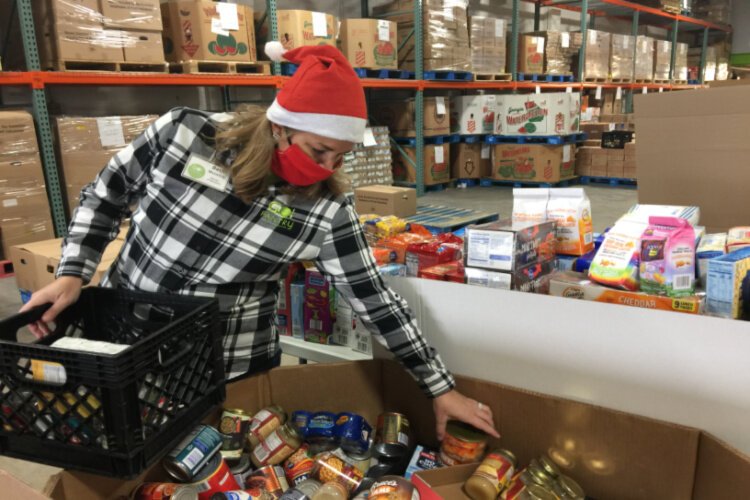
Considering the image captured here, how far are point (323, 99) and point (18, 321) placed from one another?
72 cm

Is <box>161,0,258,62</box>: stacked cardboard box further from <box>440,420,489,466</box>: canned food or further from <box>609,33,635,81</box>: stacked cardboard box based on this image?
<box>609,33,635,81</box>: stacked cardboard box

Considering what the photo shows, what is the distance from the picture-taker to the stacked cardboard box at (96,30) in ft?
12.7

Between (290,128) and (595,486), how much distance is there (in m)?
0.93

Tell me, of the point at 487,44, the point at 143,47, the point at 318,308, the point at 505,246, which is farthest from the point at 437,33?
the point at 505,246

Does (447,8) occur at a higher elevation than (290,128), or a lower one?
higher

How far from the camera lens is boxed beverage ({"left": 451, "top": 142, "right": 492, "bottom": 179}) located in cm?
755

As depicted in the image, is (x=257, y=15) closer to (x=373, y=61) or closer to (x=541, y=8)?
(x=373, y=61)

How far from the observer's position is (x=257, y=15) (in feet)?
17.7

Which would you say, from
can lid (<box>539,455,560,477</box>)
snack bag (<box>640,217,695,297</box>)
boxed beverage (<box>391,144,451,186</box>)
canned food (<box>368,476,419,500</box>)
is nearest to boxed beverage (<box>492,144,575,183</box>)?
boxed beverage (<box>391,144,451,186</box>)

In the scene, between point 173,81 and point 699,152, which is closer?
point 699,152

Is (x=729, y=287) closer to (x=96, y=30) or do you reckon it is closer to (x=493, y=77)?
(x=96, y=30)

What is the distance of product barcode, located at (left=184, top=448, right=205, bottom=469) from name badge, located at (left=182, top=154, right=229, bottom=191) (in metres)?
0.58

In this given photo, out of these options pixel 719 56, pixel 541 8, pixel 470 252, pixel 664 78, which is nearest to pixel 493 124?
pixel 541 8

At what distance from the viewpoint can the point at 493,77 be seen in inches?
291
